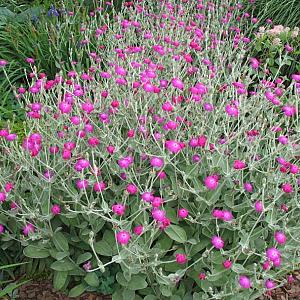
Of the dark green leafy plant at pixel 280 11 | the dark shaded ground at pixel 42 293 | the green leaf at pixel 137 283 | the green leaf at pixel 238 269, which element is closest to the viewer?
the green leaf at pixel 238 269

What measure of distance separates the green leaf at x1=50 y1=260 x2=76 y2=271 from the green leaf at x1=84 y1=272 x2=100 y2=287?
9 cm

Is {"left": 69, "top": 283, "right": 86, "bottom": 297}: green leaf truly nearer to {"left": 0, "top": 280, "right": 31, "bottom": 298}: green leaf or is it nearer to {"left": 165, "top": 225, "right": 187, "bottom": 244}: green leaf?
{"left": 0, "top": 280, "right": 31, "bottom": 298}: green leaf

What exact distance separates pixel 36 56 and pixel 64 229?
7.57ft

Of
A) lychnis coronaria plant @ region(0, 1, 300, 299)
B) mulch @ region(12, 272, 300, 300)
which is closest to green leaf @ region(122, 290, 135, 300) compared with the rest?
lychnis coronaria plant @ region(0, 1, 300, 299)

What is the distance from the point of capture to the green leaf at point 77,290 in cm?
240

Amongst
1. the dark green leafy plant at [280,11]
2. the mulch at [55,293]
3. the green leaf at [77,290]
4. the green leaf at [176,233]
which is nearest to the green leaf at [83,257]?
the green leaf at [77,290]

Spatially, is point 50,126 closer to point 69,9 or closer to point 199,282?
point 199,282

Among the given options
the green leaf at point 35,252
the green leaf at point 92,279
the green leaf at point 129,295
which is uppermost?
the green leaf at point 35,252

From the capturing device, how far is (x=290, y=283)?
8.85 ft

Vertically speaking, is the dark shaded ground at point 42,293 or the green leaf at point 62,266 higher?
the green leaf at point 62,266

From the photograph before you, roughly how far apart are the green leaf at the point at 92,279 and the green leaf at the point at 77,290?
0.09 metres

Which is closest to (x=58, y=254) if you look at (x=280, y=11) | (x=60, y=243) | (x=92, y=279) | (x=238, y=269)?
(x=60, y=243)

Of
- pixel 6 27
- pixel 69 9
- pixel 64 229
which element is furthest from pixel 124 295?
pixel 69 9

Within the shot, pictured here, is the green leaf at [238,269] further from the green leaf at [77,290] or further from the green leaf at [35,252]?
the green leaf at [35,252]
